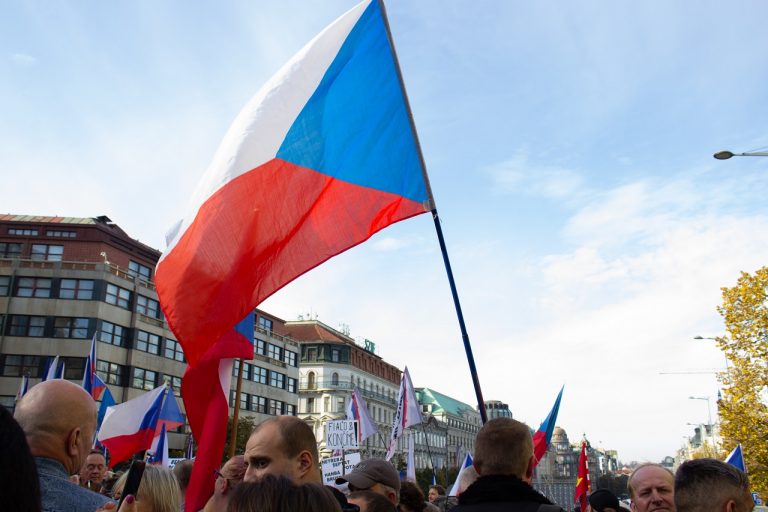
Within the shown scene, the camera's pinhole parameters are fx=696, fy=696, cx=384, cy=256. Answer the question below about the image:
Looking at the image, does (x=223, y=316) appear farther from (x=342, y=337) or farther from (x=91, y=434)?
(x=342, y=337)

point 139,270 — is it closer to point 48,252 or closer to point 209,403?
point 48,252

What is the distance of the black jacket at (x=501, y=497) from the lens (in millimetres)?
3346

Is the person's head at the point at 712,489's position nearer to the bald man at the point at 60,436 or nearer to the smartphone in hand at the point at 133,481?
the smartphone in hand at the point at 133,481

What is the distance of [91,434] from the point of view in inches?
131

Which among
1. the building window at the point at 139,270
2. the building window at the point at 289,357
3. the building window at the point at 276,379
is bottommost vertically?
the building window at the point at 276,379

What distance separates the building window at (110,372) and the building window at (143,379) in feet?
2.75

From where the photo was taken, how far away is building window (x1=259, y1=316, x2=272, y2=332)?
65688 mm

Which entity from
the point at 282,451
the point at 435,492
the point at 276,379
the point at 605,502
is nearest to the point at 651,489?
the point at 605,502

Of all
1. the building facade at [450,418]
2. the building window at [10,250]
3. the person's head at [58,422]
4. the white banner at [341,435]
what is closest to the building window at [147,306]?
the building window at [10,250]

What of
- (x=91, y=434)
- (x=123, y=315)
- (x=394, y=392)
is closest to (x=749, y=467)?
(x=91, y=434)

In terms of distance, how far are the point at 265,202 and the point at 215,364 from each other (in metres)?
1.41

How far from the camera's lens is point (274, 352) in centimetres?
6706

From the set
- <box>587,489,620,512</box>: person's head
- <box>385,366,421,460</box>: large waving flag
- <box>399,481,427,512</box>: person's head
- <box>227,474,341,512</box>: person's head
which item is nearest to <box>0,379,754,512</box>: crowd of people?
<box>227,474,341,512</box>: person's head

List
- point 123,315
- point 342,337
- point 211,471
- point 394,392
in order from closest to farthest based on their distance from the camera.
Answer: point 211,471 → point 123,315 → point 342,337 → point 394,392
